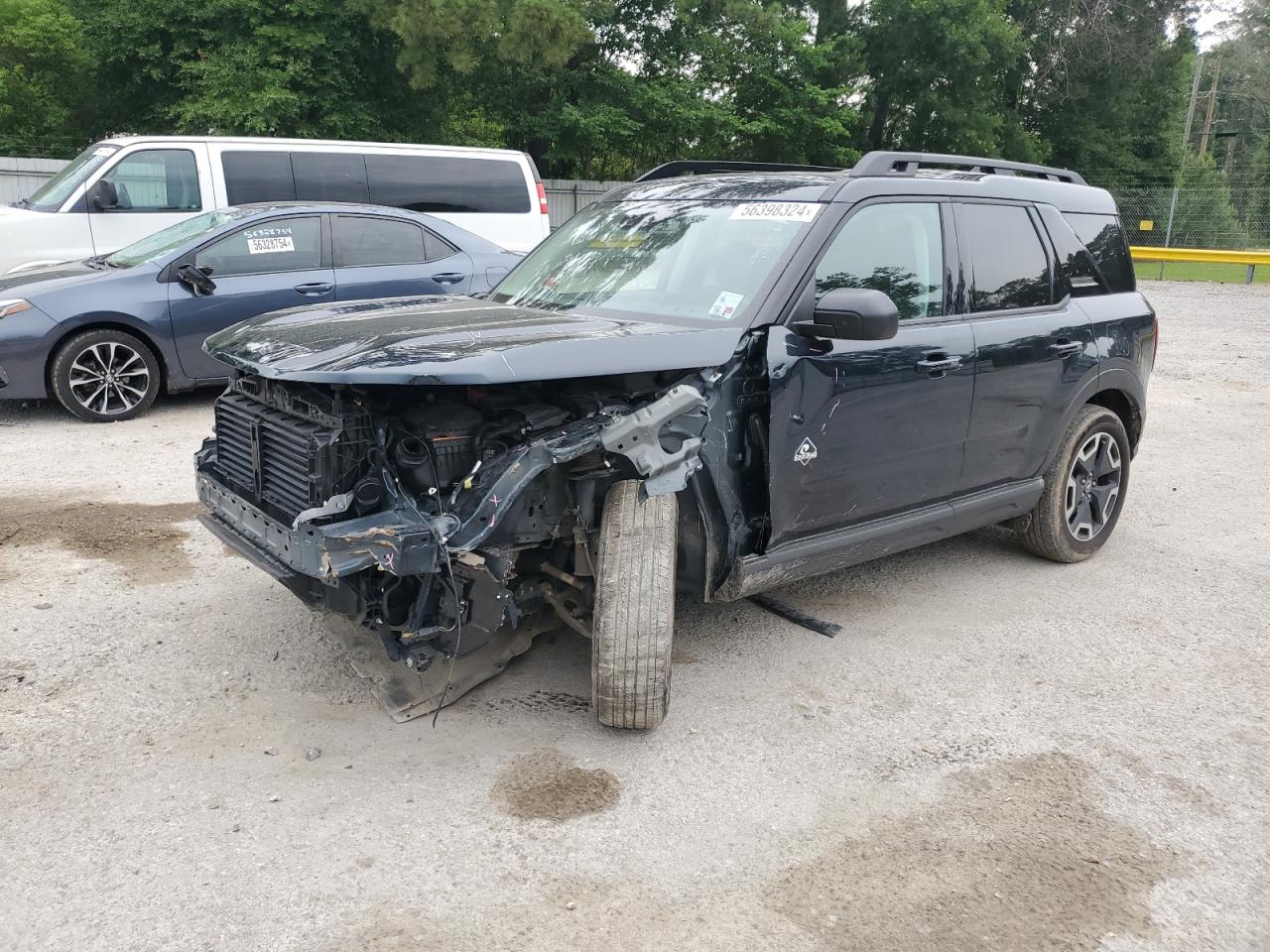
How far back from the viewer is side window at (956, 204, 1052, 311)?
4.44 metres

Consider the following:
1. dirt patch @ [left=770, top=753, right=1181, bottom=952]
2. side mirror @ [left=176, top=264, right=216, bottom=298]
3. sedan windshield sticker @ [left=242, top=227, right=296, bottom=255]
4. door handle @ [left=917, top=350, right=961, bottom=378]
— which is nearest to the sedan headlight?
side mirror @ [left=176, top=264, right=216, bottom=298]

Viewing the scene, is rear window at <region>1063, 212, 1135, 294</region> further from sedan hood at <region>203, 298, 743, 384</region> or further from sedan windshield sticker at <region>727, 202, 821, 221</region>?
sedan hood at <region>203, 298, 743, 384</region>

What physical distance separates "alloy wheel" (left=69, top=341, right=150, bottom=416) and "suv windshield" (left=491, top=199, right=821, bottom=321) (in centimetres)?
421

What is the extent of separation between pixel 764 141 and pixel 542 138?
6396 mm

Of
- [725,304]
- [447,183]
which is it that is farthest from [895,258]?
[447,183]

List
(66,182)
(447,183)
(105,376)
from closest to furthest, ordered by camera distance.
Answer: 1. (105,376)
2. (66,182)
3. (447,183)

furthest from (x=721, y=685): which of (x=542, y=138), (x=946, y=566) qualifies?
(x=542, y=138)

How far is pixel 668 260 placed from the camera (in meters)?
4.16

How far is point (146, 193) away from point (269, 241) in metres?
2.78

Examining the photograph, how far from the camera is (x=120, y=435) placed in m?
7.25

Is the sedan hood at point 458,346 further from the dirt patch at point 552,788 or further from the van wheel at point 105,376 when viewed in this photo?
the van wheel at point 105,376

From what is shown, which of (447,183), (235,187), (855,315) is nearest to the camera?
(855,315)

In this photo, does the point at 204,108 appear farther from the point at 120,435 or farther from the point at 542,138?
the point at 120,435

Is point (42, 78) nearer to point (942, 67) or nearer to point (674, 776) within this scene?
point (942, 67)
